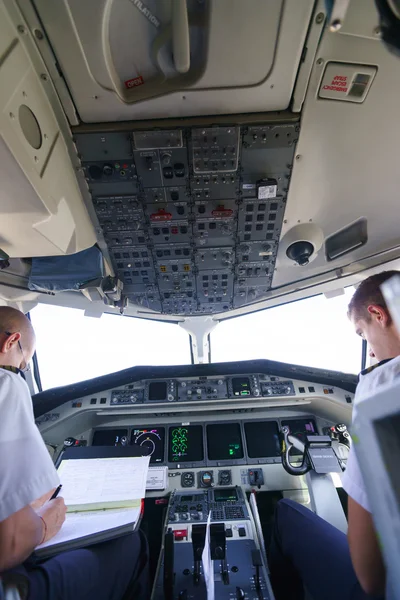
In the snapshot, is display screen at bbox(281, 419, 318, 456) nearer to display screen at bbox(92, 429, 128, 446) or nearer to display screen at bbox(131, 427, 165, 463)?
display screen at bbox(131, 427, 165, 463)

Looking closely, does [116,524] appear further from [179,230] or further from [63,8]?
[63,8]

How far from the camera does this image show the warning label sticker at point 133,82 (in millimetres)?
1229

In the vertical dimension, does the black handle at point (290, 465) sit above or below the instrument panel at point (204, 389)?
below

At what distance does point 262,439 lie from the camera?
2.82 m

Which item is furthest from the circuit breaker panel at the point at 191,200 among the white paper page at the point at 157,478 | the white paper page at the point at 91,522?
the white paper page at the point at 157,478

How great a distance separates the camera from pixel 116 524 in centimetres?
123

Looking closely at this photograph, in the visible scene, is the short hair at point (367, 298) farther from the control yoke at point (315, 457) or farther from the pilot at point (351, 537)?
the control yoke at point (315, 457)

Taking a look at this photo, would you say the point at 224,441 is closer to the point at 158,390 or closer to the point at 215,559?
the point at 158,390

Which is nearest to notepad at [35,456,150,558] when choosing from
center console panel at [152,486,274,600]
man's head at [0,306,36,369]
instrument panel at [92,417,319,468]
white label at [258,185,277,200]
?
center console panel at [152,486,274,600]

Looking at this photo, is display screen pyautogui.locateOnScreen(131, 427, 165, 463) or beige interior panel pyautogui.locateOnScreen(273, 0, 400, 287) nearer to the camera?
beige interior panel pyautogui.locateOnScreen(273, 0, 400, 287)

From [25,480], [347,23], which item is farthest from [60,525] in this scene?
[347,23]

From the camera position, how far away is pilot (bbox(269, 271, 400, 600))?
88 cm

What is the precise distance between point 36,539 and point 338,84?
2.08 m

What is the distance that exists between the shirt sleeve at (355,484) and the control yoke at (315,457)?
1308mm
